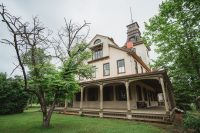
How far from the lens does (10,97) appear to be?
21016mm

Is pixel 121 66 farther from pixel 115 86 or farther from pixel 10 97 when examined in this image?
pixel 10 97

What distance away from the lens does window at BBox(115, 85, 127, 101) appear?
16.8 meters

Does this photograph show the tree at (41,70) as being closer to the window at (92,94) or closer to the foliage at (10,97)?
the window at (92,94)

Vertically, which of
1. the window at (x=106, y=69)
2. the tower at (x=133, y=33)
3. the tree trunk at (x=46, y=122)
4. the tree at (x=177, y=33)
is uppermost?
the tower at (x=133, y=33)

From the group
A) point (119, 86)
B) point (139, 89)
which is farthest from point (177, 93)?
point (119, 86)

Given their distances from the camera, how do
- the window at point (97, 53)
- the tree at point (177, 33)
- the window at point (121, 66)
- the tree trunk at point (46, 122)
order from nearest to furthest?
the tree at point (177, 33), the tree trunk at point (46, 122), the window at point (121, 66), the window at point (97, 53)

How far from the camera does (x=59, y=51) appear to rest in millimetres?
16375

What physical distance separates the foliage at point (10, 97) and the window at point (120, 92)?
13429 millimetres

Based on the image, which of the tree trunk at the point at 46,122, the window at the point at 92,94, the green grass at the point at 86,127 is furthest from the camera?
the window at the point at 92,94

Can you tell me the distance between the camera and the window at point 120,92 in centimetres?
1677

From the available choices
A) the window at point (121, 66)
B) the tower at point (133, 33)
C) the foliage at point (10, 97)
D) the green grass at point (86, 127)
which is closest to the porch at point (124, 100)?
the green grass at point (86, 127)

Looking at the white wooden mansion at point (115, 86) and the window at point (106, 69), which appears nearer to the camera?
the white wooden mansion at point (115, 86)

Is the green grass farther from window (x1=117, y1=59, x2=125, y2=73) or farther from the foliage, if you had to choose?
the foliage

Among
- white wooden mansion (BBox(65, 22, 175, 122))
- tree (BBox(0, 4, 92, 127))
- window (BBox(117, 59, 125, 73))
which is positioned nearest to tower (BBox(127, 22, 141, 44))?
white wooden mansion (BBox(65, 22, 175, 122))
